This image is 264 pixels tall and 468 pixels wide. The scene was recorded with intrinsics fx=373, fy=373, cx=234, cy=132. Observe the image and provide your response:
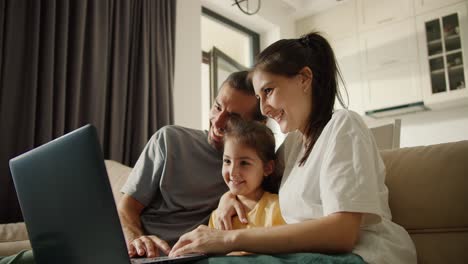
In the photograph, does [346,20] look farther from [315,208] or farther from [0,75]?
[315,208]

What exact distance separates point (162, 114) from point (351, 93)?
2275 mm

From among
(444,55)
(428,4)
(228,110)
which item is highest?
(428,4)

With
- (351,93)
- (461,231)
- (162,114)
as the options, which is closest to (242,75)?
(461,231)

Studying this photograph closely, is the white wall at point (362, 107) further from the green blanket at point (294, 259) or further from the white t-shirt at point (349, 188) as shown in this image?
the green blanket at point (294, 259)

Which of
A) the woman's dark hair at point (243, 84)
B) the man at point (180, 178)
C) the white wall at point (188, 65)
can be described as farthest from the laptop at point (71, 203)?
the white wall at point (188, 65)

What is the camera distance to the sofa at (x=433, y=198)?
96 cm

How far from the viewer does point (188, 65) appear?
3193 mm

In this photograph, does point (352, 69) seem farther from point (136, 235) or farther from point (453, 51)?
point (136, 235)

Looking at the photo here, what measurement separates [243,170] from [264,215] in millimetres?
164

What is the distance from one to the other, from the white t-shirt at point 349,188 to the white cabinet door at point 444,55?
307cm

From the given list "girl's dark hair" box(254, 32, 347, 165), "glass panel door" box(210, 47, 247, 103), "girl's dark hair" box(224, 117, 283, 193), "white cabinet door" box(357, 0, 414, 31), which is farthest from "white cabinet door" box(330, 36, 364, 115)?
"girl's dark hair" box(254, 32, 347, 165)

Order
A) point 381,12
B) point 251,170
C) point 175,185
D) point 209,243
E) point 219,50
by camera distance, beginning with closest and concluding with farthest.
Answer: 1. point 209,243
2. point 251,170
3. point 175,185
4. point 219,50
5. point 381,12

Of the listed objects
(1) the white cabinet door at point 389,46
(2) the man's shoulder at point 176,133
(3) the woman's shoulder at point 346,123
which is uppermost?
(1) the white cabinet door at point 389,46

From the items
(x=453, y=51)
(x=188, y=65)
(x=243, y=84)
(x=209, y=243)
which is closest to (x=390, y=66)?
(x=453, y=51)
